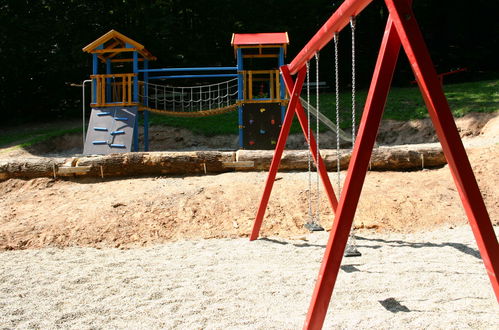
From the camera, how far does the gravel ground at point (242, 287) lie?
2.41 meters

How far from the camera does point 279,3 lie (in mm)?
19891

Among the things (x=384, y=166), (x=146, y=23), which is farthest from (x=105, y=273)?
(x=146, y=23)

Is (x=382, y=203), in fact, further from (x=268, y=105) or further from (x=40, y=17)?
(x=40, y=17)

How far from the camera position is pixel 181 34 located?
737 inches

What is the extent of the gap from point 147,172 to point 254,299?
4871mm

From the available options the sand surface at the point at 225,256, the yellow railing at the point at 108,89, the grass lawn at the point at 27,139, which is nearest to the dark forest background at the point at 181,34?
the grass lawn at the point at 27,139

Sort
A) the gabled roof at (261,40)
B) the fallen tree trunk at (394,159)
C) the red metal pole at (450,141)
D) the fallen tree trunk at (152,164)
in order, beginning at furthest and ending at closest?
1. the gabled roof at (261,40)
2. the fallen tree trunk at (152,164)
3. the fallen tree trunk at (394,159)
4. the red metal pole at (450,141)

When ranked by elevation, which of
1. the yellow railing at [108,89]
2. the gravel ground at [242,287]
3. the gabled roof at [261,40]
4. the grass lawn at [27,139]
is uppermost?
the gabled roof at [261,40]

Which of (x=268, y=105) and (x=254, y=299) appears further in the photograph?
(x=268, y=105)

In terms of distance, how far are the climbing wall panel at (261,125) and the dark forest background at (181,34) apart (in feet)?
30.5

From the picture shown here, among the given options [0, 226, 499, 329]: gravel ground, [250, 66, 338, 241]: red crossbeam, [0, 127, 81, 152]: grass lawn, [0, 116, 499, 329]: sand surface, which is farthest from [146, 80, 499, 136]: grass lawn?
[0, 226, 499, 329]: gravel ground

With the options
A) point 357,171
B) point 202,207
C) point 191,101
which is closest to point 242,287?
point 357,171

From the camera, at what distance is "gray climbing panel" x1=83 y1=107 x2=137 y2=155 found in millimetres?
9602

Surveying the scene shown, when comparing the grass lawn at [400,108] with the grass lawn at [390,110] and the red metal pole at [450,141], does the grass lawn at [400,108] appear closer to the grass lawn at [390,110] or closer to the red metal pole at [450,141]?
the grass lawn at [390,110]
